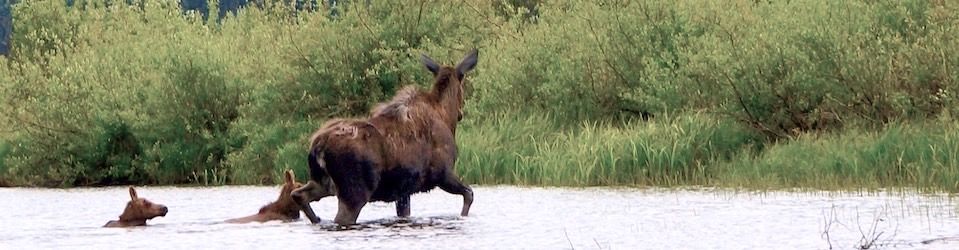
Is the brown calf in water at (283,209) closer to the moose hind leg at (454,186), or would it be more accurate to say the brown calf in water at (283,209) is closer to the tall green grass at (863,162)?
the moose hind leg at (454,186)

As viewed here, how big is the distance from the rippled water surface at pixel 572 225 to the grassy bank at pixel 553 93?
2.71 meters

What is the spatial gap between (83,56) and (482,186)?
13484mm

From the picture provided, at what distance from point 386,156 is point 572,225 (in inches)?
66.5

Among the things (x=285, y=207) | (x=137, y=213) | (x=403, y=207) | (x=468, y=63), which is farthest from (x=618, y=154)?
(x=137, y=213)

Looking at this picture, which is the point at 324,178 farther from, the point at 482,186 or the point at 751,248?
the point at 482,186

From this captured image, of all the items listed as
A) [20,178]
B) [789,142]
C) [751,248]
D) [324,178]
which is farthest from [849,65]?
[20,178]

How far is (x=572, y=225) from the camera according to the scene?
14.9m

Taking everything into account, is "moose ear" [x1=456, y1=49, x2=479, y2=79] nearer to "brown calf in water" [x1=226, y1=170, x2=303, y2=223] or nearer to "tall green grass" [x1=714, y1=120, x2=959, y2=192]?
"brown calf in water" [x1=226, y1=170, x2=303, y2=223]

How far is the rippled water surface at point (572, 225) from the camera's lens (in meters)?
12.9

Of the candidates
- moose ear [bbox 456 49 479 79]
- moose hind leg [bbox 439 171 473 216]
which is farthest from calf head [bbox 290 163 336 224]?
moose ear [bbox 456 49 479 79]

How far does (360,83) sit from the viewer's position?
31.8 meters

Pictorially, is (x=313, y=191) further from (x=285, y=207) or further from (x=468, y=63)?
(x=468, y=63)

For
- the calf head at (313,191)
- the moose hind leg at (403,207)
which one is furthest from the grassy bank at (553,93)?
the calf head at (313,191)

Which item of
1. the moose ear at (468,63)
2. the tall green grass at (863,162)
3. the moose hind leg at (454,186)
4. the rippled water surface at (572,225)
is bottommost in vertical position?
the rippled water surface at (572,225)
